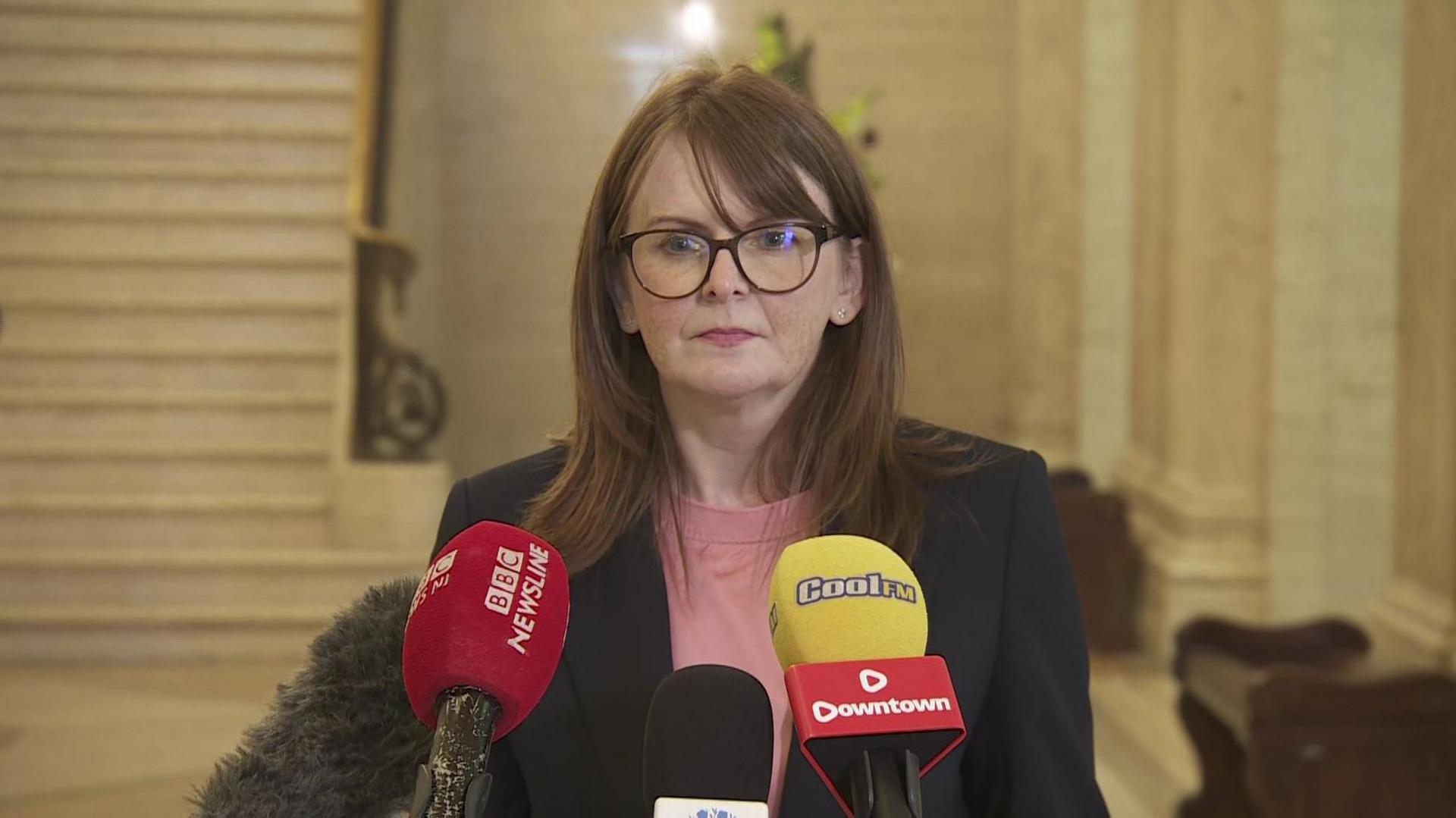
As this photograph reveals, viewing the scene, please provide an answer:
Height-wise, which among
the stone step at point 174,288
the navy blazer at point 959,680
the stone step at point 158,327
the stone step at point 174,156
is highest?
the stone step at point 174,156

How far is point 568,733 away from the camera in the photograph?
1800mm

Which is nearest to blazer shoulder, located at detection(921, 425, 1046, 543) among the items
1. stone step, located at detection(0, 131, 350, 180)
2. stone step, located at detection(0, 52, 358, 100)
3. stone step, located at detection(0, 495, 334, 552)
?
stone step, located at detection(0, 495, 334, 552)

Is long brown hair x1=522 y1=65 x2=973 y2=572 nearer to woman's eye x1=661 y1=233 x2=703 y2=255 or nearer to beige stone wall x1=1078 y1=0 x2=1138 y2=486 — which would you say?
woman's eye x1=661 y1=233 x2=703 y2=255

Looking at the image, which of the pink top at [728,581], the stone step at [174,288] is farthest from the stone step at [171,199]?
the pink top at [728,581]

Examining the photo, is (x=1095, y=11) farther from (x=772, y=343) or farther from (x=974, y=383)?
(x=772, y=343)

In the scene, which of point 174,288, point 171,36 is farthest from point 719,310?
point 171,36

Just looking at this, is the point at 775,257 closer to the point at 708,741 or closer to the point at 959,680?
the point at 959,680

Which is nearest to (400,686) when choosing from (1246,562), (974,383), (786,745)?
(786,745)

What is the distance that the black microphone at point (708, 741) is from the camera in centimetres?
114

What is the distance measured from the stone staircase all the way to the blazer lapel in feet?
18.2

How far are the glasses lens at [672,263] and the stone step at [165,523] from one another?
6.17 m

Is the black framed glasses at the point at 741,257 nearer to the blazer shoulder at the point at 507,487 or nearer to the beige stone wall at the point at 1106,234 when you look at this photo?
the blazer shoulder at the point at 507,487

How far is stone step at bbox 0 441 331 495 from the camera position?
7.78 m

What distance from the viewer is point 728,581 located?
1924 mm
